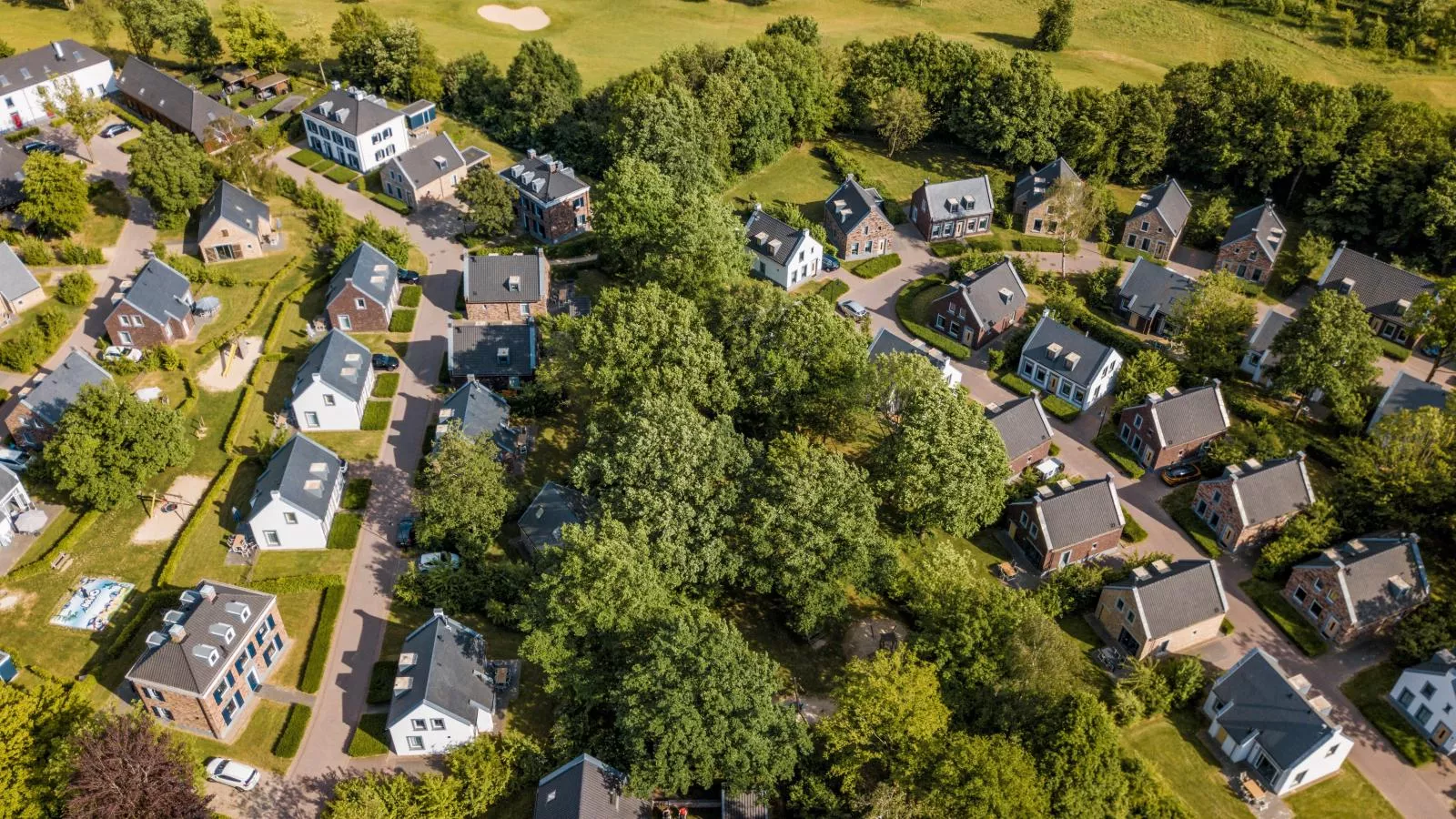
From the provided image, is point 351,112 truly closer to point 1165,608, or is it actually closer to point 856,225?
point 856,225

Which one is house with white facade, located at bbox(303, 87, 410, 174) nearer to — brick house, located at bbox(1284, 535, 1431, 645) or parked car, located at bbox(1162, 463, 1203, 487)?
parked car, located at bbox(1162, 463, 1203, 487)

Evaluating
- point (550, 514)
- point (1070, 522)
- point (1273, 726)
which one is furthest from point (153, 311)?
point (1273, 726)

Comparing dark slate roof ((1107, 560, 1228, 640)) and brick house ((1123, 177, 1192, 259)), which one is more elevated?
brick house ((1123, 177, 1192, 259))

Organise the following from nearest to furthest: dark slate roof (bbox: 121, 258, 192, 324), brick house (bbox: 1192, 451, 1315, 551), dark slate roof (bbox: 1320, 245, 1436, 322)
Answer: brick house (bbox: 1192, 451, 1315, 551) < dark slate roof (bbox: 121, 258, 192, 324) < dark slate roof (bbox: 1320, 245, 1436, 322)

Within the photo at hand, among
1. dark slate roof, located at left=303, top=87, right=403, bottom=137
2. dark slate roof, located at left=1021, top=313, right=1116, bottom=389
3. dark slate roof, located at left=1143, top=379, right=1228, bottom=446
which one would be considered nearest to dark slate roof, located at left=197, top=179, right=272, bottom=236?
dark slate roof, located at left=303, top=87, right=403, bottom=137

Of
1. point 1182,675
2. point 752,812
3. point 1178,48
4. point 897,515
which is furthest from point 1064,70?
point 752,812

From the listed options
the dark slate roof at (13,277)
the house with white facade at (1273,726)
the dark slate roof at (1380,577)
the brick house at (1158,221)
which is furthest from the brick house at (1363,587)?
the dark slate roof at (13,277)

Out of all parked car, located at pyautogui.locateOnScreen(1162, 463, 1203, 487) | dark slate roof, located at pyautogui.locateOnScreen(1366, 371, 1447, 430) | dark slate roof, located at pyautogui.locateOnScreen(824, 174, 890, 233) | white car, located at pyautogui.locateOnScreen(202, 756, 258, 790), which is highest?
dark slate roof, located at pyautogui.locateOnScreen(1366, 371, 1447, 430)
